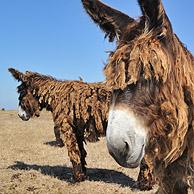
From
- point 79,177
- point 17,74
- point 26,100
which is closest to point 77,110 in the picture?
point 79,177

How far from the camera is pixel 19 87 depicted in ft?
40.0

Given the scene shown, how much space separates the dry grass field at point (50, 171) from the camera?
30.8 ft

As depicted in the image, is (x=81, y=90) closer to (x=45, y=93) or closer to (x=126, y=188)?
(x=45, y=93)

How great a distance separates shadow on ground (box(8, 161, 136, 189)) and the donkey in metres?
6.58

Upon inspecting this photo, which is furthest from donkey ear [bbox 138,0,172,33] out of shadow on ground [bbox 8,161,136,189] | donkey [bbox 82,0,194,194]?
shadow on ground [bbox 8,161,136,189]

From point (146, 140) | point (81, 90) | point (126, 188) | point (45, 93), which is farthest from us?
point (45, 93)

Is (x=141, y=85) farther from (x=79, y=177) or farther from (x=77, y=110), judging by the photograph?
(x=79, y=177)

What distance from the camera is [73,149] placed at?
10.3 meters

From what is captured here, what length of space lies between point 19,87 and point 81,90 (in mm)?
2556

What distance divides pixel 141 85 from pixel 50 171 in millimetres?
8735

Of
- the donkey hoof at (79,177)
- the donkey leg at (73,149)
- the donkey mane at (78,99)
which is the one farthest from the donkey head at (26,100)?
the donkey hoof at (79,177)

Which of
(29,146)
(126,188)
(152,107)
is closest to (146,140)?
(152,107)

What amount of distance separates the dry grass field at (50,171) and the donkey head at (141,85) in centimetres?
A: 612

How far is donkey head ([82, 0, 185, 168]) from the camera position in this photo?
3055 mm
